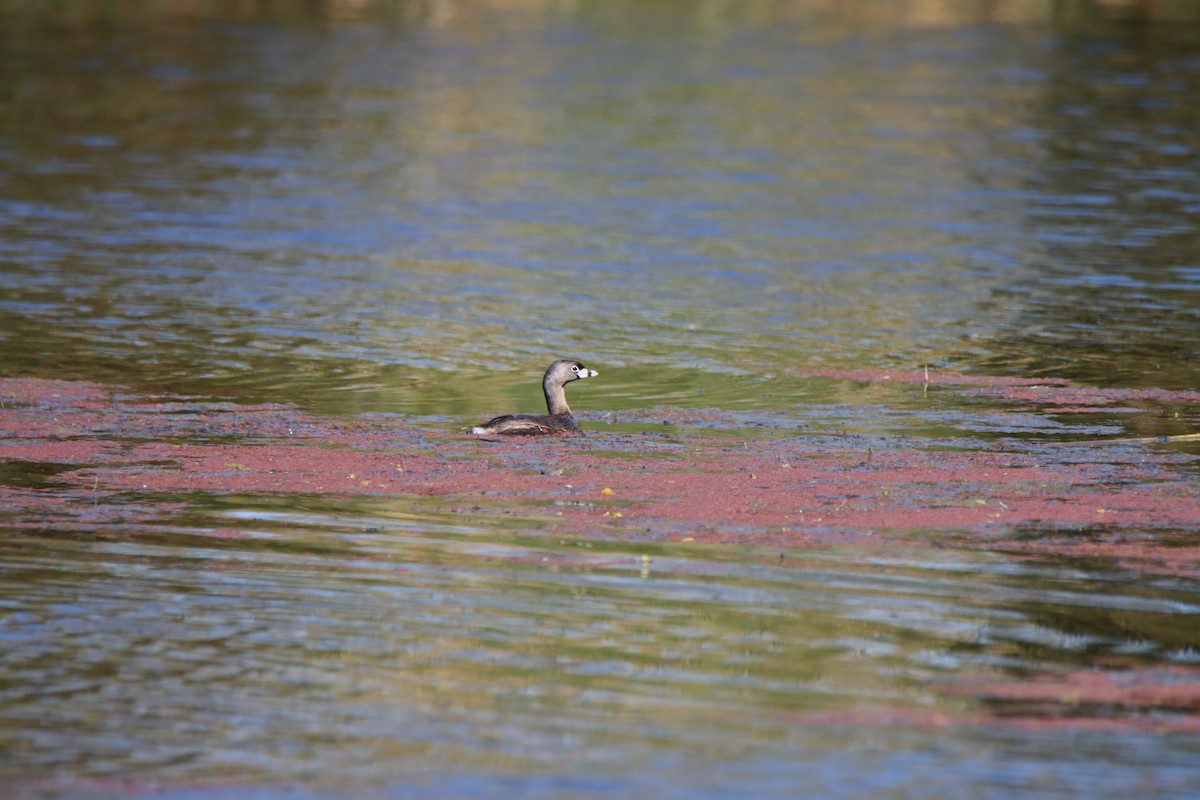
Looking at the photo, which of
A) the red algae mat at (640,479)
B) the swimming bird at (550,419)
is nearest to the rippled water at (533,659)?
the red algae mat at (640,479)

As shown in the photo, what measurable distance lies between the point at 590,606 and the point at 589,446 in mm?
4181

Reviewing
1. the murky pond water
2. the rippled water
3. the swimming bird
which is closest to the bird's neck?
the swimming bird

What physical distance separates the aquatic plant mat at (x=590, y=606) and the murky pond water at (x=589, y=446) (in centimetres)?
3

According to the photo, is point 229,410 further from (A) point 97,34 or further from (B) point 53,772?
(A) point 97,34

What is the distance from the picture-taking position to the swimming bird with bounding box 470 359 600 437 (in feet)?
45.1

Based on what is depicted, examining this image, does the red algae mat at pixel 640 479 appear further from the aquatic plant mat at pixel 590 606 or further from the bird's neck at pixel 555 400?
the bird's neck at pixel 555 400

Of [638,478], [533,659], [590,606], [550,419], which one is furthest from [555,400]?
[533,659]

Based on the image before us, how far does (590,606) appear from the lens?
9625 mm

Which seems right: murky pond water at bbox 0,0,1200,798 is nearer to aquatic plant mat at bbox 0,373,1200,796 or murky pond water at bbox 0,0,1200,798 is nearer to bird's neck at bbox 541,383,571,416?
aquatic plant mat at bbox 0,373,1200,796

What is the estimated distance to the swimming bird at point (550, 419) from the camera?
45.1 feet

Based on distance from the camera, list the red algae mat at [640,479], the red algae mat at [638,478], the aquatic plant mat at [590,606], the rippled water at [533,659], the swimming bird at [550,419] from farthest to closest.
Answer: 1. the swimming bird at [550,419]
2. the red algae mat at [638,478]
3. the red algae mat at [640,479]
4. the aquatic plant mat at [590,606]
5. the rippled water at [533,659]

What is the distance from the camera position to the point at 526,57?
4909 centimetres

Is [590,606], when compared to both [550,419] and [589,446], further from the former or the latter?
[550,419]

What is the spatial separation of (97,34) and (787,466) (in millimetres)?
42806
